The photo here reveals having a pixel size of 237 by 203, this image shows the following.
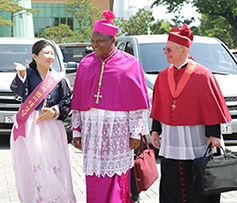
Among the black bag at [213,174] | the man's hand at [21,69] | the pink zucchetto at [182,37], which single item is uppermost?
the pink zucchetto at [182,37]

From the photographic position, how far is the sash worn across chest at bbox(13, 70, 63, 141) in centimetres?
425

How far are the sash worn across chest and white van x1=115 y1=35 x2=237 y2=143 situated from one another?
2897mm

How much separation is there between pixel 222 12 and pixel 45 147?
69.8ft

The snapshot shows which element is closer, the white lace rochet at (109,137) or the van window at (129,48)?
the white lace rochet at (109,137)

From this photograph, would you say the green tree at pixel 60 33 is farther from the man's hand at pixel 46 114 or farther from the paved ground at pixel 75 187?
the man's hand at pixel 46 114

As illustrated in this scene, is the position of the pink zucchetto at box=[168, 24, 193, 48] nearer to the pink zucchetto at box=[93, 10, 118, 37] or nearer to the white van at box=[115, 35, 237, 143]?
the pink zucchetto at box=[93, 10, 118, 37]

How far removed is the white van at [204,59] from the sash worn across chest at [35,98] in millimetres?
2897

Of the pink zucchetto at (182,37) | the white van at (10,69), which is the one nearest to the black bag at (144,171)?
the pink zucchetto at (182,37)

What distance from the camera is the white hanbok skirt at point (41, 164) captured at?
14.0 ft

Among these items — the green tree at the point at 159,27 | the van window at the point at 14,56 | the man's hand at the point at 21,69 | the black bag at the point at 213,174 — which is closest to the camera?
the black bag at the point at 213,174

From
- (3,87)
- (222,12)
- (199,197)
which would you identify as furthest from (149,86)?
(222,12)

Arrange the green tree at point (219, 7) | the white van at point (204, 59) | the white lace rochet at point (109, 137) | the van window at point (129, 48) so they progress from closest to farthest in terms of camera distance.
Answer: the white lace rochet at point (109, 137)
the white van at point (204, 59)
the van window at point (129, 48)
the green tree at point (219, 7)

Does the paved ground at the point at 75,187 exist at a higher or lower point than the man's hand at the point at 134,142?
lower

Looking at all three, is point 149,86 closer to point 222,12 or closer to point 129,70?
point 129,70
